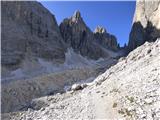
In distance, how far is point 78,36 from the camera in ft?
474

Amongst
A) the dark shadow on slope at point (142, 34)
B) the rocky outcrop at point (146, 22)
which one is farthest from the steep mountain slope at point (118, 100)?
the dark shadow on slope at point (142, 34)

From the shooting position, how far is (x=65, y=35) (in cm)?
13938

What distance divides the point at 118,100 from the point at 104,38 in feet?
540

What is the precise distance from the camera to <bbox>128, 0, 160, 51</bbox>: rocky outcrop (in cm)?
8594

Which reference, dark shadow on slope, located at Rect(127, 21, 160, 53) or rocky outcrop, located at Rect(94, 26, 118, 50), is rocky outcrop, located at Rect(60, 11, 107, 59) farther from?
dark shadow on slope, located at Rect(127, 21, 160, 53)

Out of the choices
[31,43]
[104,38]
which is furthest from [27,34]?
[104,38]

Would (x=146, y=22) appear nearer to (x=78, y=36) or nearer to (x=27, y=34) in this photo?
(x=27, y=34)

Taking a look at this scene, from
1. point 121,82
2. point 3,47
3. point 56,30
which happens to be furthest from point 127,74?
point 56,30

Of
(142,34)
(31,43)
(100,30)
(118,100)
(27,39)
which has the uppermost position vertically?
(100,30)

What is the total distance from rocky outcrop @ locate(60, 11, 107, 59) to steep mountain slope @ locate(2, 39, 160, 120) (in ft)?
349

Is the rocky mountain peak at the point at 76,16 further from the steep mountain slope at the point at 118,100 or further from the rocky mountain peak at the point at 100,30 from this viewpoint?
the steep mountain slope at the point at 118,100

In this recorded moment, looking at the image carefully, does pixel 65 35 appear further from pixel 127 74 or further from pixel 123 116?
pixel 123 116

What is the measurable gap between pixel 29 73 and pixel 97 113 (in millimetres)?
62701

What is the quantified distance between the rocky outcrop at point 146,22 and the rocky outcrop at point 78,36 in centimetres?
3096
